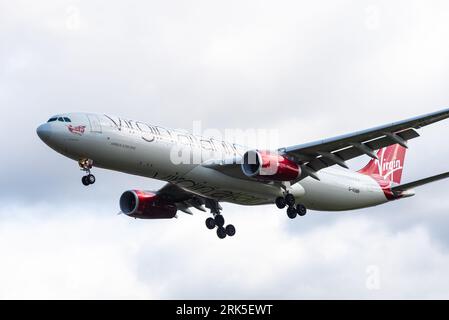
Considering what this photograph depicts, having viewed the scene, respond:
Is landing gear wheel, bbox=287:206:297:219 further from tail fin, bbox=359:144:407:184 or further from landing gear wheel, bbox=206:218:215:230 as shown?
tail fin, bbox=359:144:407:184

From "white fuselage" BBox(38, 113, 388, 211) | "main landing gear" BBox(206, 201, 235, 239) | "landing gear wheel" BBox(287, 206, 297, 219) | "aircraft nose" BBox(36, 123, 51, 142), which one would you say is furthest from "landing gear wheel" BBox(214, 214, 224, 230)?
"aircraft nose" BBox(36, 123, 51, 142)

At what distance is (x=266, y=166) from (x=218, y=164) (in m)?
2.60

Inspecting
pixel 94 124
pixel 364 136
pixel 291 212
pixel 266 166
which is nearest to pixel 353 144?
pixel 364 136

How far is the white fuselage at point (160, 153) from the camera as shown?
163 ft

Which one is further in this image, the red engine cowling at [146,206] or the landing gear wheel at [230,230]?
the red engine cowling at [146,206]

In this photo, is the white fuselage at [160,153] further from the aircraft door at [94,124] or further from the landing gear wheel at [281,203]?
the landing gear wheel at [281,203]

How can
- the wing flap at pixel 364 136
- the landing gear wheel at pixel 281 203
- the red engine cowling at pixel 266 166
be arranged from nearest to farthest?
1. the wing flap at pixel 364 136
2. the red engine cowling at pixel 266 166
3. the landing gear wheel at pixel 281 203

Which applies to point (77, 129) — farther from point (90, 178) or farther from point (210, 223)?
point (210, 223)

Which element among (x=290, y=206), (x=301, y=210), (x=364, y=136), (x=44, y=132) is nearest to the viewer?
(x=44, y=132)

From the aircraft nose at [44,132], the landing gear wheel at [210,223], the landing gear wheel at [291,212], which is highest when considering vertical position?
the aircraft nose at [44,132]

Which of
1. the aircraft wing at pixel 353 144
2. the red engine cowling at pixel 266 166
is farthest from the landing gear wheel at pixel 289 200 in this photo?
the red engine cowling at pixel 266 166

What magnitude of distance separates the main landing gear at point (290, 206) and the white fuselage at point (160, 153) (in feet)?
1.60

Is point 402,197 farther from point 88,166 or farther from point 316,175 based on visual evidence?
point 88,166

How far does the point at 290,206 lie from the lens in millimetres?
55219
